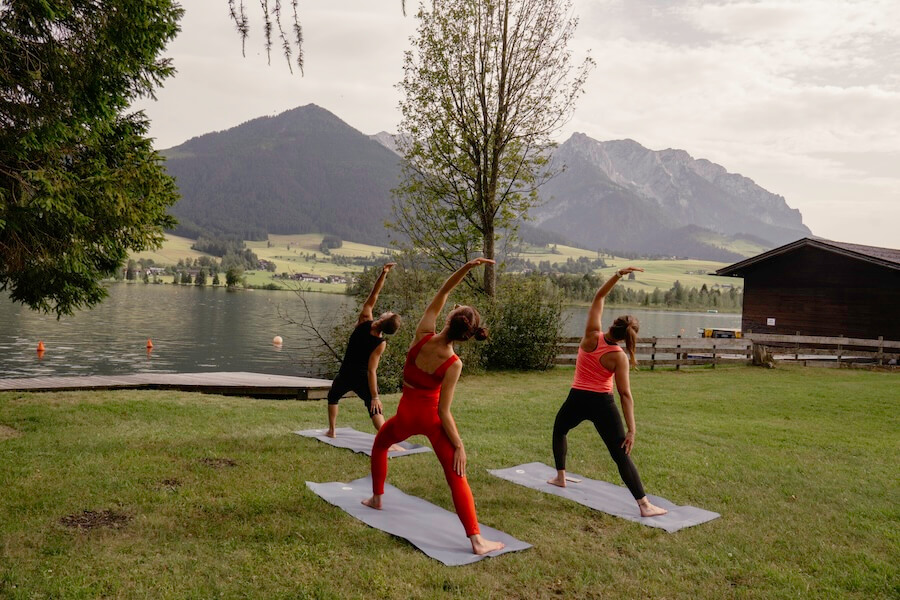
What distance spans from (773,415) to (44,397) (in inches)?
592

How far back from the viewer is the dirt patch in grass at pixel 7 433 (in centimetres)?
863

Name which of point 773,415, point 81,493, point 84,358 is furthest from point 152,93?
point 84,358

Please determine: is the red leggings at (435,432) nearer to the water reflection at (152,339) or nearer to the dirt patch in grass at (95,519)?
the dirt patch in grass at (95,519)

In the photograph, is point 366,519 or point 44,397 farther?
point 44,397

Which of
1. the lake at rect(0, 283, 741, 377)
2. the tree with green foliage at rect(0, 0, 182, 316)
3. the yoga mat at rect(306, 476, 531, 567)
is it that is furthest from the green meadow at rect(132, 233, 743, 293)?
the yoga mat at rect(306, 476, 531, 567)

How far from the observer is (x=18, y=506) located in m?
5.72

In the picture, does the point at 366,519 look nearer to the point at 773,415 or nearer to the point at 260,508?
the point at 260,508

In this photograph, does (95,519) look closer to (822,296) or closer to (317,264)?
(822,296)

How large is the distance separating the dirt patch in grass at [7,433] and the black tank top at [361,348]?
4.85m

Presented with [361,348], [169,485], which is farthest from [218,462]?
[361,348]

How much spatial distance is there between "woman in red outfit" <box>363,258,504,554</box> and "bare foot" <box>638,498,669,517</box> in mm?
1834

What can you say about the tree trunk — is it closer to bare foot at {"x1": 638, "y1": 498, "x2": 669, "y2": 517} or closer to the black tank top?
Result: the black tank top

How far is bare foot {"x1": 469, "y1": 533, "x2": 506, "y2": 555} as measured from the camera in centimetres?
502

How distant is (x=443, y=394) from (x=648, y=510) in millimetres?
2797
